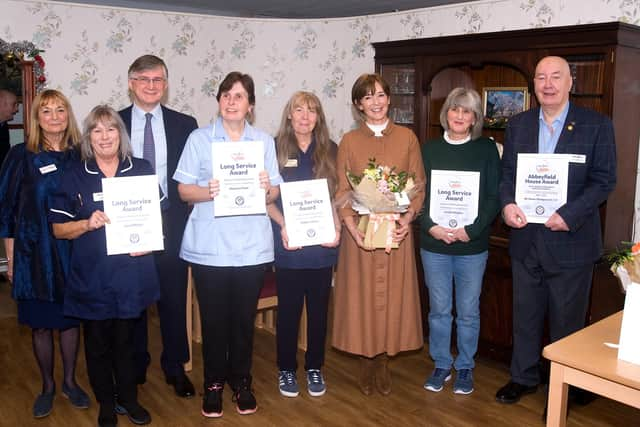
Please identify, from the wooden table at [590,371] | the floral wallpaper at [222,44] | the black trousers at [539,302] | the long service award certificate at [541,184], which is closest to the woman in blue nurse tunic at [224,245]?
the long service award certificate at [541,184]

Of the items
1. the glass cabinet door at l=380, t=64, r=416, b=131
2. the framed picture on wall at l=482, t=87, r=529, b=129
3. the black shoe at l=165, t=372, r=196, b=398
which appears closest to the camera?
the black shoe at l=165, t=372, r=196, b=398

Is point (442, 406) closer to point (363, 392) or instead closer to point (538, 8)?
point (363, 392)

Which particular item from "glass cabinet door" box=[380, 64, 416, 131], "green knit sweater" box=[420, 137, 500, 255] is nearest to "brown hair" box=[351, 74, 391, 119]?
"green knit sweater" box=[420, 137, 500, 255]

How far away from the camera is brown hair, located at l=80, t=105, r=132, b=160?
8.93 ft

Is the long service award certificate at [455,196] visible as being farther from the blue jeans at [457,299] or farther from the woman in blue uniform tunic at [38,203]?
the woman in blue uniform tunic at [38,203]

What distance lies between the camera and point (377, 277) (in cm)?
315

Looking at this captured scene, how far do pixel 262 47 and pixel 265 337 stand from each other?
242 cm

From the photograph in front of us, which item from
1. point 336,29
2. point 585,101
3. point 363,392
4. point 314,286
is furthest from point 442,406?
point 336,29

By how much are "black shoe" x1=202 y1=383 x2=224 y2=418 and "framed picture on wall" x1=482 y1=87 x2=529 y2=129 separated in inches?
93.7

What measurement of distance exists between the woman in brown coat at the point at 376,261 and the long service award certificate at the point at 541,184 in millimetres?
485

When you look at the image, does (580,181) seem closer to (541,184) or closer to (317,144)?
(541,184)

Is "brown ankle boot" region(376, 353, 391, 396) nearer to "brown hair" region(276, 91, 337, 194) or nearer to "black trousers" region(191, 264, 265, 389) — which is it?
"black trousers" region(191, 264, 265, 389)

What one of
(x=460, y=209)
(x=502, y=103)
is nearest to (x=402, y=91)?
(x=502, y=103)

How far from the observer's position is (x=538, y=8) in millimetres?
3973
